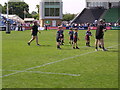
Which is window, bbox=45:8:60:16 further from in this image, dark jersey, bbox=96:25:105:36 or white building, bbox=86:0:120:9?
dark jersey, bbox=96:25:105:36

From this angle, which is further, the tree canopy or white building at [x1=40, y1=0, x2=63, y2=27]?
the tree canopy

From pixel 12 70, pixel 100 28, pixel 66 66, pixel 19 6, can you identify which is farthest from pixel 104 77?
pixel 19 6

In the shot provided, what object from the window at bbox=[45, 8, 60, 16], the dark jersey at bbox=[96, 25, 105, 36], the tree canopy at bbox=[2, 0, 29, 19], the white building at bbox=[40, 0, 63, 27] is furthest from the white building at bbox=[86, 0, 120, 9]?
the dark jersey at bbox=[96, 25, 105, 36]

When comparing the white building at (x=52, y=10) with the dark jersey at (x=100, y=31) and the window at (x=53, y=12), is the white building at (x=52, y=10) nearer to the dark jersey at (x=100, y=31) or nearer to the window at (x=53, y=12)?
the window at (x=53, y=12)

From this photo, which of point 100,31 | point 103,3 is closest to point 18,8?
point 103,3

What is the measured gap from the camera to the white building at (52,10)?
86.8m

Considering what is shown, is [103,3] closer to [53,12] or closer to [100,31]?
[53,12]

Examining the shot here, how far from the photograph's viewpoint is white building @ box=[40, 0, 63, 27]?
86.8 metres

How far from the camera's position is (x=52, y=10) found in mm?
88000

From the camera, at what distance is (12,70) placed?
10.4 metres

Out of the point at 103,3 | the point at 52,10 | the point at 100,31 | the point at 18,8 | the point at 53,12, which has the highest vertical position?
the point at 18,8

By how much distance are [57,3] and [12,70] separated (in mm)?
77693

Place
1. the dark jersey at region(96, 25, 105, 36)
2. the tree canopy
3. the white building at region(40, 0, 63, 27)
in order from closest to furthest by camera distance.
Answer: the dark jersey at region(96, 25, 105, 36) < the white building at region(40, 0, 63, 27) < the tree canopy

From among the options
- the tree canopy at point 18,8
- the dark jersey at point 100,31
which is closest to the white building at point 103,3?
the tree canopy at point 18,8
